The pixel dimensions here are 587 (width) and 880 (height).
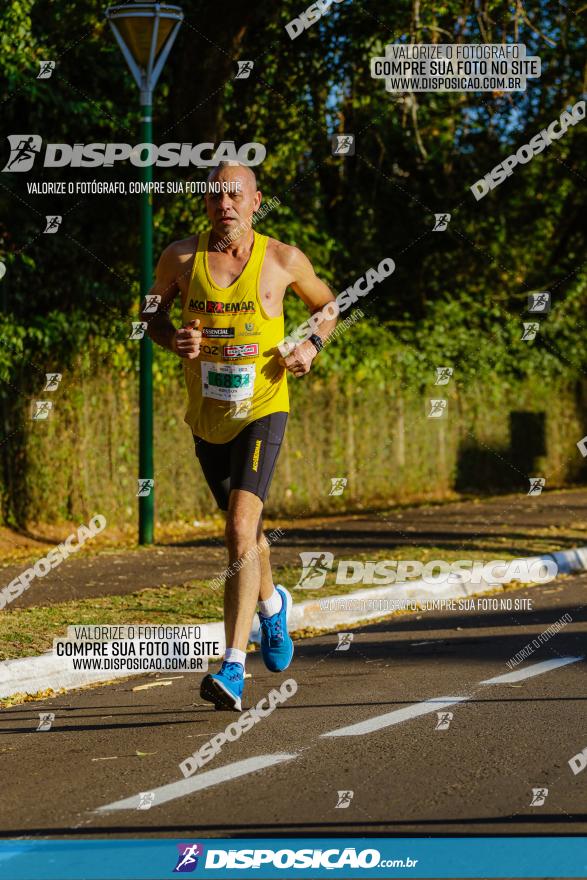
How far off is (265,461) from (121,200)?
954 cm

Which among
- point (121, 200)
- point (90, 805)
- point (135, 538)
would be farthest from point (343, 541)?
point (90, 805)

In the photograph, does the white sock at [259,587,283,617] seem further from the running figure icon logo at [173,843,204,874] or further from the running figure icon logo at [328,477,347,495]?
the running figure icon logo at [328,477,347,495]

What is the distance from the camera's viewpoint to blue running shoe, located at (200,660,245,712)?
6.09 m

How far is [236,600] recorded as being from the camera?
646 cm

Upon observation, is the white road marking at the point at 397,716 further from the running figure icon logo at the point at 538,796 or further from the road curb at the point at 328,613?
the road curb at the point at 328,613

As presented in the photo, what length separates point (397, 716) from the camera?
21.3 ft

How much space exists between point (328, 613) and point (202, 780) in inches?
187

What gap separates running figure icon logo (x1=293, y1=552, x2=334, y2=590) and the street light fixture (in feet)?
5.92

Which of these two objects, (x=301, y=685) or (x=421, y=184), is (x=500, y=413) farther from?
(x=301, y=685)

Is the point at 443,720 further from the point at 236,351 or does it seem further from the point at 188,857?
the point at 188,857

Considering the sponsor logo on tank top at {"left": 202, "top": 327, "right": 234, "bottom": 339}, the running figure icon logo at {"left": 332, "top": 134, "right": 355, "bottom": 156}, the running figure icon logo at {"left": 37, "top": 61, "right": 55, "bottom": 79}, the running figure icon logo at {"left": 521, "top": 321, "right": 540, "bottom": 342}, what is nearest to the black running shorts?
the sponsor logo on tank top at {"left": 202, "top": 327, "right": 234, "bottom": 339}

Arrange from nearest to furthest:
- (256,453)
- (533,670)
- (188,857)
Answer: (188,857) → (256,453) → (533,670)

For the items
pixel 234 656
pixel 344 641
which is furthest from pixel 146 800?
pixel 344 641

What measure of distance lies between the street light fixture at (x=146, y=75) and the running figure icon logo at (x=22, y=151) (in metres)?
1.78
